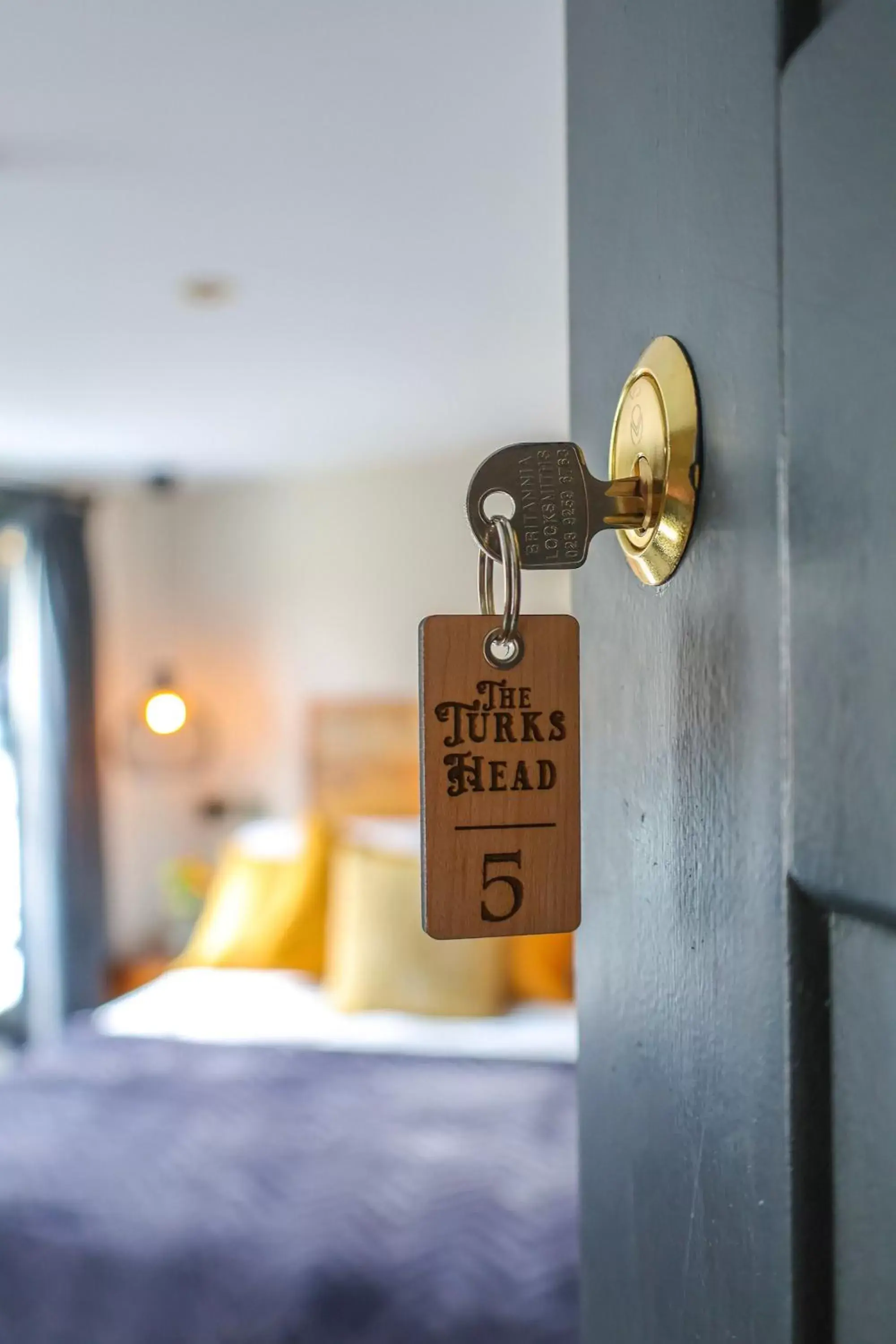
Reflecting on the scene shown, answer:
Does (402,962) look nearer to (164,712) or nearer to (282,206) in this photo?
(164,712)

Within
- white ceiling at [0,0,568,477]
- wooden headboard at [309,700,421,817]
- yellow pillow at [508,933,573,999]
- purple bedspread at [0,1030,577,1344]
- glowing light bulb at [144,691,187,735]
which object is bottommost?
purple bedspread at [0,1030,577,1344]

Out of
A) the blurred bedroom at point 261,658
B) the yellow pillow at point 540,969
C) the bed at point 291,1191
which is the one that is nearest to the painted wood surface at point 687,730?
the blurred bedroom at point 261,658

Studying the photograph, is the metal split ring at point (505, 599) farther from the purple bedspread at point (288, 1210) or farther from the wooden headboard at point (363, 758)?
the wooden headboard at point (363, 758)

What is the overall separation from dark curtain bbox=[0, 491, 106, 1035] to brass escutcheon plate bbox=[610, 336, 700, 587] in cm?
366

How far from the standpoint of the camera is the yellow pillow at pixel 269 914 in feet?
11.2

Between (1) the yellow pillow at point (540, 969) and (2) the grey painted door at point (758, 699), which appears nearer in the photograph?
(2) the grey painted door at point (758, 699)

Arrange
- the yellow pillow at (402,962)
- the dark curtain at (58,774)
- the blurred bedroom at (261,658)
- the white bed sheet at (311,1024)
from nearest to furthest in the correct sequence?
the blurred bedroom at (261,658) < the white bed sheet at (311,1024) < the yellow pillow at (402,962) < the dark curtain at (58,774)

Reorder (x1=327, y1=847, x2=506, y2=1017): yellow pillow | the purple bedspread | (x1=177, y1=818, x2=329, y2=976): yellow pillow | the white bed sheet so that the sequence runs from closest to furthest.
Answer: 1. the purple bedspread
2. the white bed sheet
3. (x1=327, y1=847, x2=506, y2=1017): yellow pillow
4. (x1=177, y1=818, x2=329, y2=976): yellow pillow

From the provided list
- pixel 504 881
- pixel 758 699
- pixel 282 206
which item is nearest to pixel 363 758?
pixel 282 206

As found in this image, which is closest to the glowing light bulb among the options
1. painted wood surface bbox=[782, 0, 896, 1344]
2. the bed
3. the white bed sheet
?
the white bed sheet

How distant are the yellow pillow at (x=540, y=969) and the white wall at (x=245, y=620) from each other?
3.71 feet

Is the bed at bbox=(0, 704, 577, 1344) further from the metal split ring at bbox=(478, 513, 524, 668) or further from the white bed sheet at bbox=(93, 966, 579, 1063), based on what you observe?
the metal split ring at bbox=(478, 513, 524, 668)

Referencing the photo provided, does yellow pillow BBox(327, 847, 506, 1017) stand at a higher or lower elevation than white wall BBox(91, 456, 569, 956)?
lower

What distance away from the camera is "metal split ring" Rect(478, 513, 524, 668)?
0.43 m
